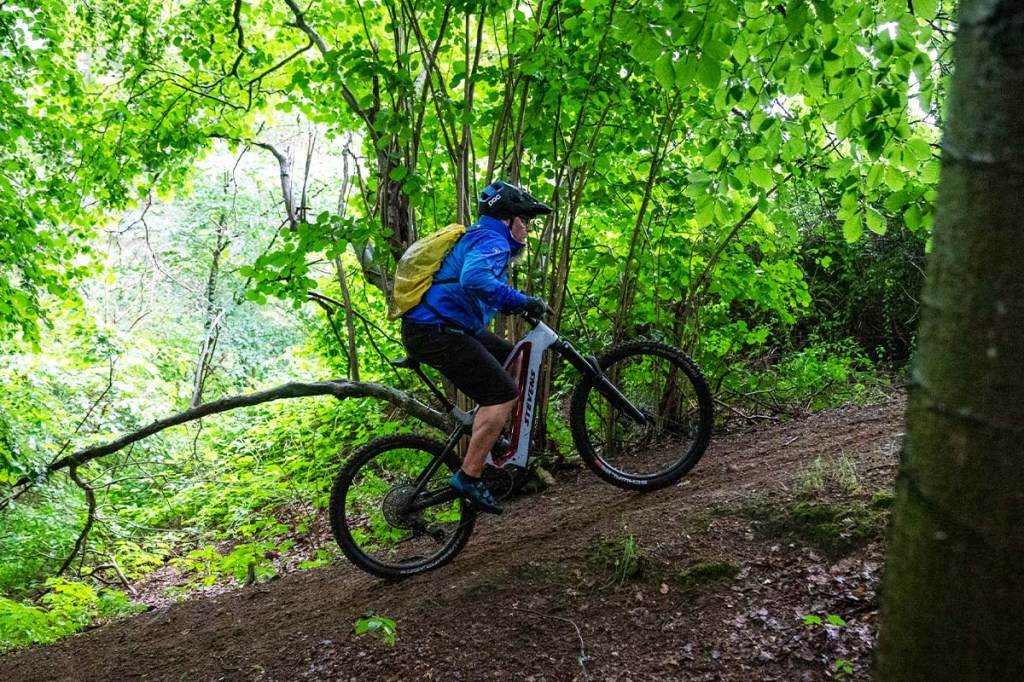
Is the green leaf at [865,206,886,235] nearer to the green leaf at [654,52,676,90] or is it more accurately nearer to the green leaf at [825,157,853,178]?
the green leaf at [825,157,853,178]

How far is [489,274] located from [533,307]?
34cm

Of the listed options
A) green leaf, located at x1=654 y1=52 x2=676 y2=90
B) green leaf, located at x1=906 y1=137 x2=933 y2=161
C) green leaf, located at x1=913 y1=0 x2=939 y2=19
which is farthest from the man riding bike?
green leaf, located at x1=913 y1=0 x2=939 y2=19

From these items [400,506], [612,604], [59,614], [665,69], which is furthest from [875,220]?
[59,614]

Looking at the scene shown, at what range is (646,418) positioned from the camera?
188 inches

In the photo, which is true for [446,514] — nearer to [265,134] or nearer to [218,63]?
[218,63]

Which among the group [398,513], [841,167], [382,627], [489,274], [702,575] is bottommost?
[382,627]

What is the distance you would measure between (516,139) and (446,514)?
274 centimetres

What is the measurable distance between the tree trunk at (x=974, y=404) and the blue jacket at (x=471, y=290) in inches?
112

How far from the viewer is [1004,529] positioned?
111 centimetres

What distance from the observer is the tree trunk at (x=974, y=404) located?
3.65 feet

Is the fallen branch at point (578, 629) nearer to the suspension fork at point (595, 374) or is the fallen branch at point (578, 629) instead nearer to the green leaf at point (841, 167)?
the suspension fork at point (595, 374)

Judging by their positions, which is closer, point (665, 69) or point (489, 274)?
point (665, 69)

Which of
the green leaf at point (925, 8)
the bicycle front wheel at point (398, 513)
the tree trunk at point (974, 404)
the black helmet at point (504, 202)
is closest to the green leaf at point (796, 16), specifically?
the green leaf at point (925, 8)

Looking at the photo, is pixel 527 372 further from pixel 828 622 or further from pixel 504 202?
pixel 828 622
